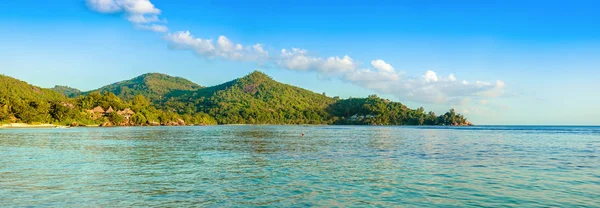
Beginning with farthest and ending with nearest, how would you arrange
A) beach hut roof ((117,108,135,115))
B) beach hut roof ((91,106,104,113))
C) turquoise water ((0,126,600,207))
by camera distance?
beach hut roof ((117,108,135,115))
beach hut roof ((91,106,104,113))
turquoise water ((0,126,600,207))

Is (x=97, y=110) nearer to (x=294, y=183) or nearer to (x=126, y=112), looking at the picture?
(x=126, y=112)

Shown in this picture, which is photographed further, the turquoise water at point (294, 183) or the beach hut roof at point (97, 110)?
the beach hut roof at point (97, 110)

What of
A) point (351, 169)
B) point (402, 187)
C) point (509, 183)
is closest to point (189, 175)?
point (351, 169)

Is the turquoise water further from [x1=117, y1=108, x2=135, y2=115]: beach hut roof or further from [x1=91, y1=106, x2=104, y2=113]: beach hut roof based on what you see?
[x1=117, y1=108, x2=135, y2=115]: beach hut roof

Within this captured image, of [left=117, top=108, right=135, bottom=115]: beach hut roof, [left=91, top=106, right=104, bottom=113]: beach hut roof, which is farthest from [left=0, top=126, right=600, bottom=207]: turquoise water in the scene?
[left=117, top=108, right=135, bottom=115]: beach hut roof

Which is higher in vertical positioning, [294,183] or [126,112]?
[126,112]

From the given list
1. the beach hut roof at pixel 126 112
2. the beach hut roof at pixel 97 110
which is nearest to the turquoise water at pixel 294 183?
the beach hut roof at pixel 97 110

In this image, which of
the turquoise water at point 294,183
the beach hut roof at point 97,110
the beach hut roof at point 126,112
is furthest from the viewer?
the beach hut roof at point 126,112

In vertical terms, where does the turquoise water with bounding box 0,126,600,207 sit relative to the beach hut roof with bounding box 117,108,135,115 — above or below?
below

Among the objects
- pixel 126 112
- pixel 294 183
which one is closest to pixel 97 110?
pixel 126 112

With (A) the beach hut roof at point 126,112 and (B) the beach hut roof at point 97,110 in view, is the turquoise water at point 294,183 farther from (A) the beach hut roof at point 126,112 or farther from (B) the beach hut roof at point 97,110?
(A) the beach hut roof at point 126,112

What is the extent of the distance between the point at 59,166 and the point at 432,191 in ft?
74.0

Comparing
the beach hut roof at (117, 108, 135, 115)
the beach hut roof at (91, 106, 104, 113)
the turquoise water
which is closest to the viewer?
the turquoise water

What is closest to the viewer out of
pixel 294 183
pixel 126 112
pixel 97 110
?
pixel 294 183
